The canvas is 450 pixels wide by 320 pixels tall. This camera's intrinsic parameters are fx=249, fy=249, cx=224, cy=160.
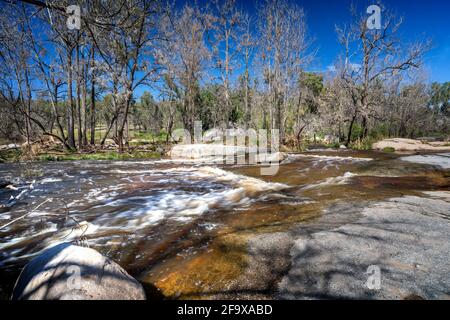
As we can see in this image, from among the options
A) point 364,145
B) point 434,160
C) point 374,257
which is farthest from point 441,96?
point 374,257

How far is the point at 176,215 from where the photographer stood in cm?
445

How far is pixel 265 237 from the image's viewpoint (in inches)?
121

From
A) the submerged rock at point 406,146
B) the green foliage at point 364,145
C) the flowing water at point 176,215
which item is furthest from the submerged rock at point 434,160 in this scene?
the green foliage at point 364,145

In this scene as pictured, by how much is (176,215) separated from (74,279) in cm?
260

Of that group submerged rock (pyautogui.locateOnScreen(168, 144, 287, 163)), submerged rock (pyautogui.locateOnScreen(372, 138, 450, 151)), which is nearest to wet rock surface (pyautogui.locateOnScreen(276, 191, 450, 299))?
submerged rock (pyautogui.locateOnScreen(168, 144, 287, 163))

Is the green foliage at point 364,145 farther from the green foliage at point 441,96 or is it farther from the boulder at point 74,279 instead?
the green foliage at point 441,96

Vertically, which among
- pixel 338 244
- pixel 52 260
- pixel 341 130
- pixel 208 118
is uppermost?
pixel 208 118

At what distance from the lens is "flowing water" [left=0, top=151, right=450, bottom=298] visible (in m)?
2.59

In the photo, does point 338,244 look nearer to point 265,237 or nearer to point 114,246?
point 265,237

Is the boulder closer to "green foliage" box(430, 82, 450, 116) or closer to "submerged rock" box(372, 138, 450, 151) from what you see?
"submerged rock" box(372, 138, 450, 151)

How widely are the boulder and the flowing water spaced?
34 cm

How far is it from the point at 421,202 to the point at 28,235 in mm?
6003

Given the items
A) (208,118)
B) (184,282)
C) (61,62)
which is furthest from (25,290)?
(208,118)

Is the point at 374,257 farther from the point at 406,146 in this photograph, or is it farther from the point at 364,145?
the point at 364,145
